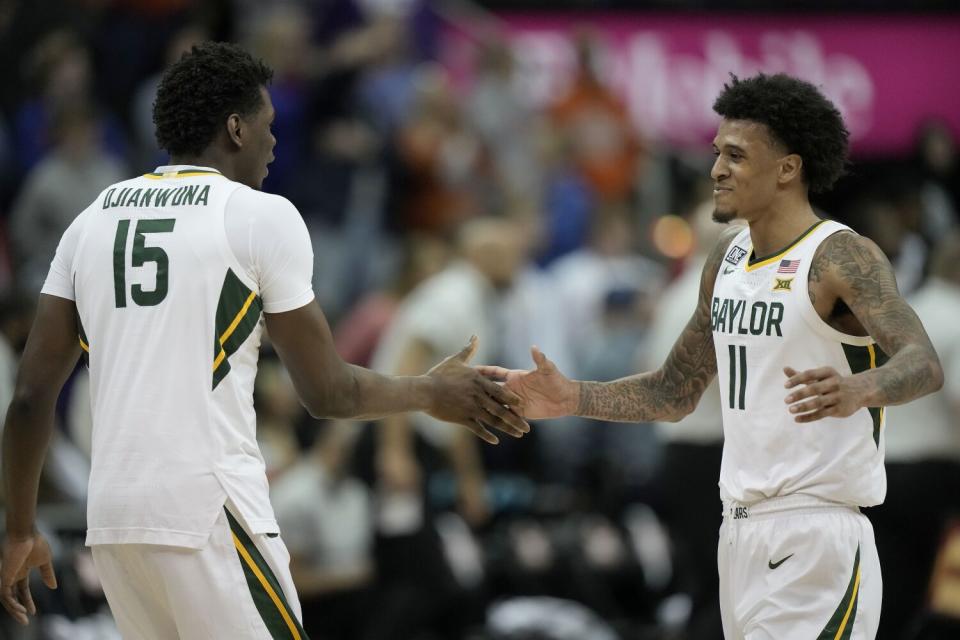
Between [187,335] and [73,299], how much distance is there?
489 mm

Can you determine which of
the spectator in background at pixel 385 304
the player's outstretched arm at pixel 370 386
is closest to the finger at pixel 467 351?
the player's outstretched arm at pixel 370 386

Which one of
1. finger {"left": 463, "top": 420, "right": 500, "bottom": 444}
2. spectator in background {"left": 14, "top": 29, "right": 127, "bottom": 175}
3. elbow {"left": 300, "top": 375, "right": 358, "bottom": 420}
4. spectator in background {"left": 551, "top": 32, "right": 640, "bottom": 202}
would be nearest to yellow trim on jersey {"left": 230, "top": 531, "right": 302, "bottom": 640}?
elbow {"left": 300, "top": 375, "right": 358, "bottom": 420}

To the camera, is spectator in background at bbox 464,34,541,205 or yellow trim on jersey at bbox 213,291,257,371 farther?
spectator in background at bbox 464,34,541,205

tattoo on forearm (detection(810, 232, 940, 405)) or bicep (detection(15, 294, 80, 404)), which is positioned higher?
tattoo on forearm (detection(810, 232, 940, 405))

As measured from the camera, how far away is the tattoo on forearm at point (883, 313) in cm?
459

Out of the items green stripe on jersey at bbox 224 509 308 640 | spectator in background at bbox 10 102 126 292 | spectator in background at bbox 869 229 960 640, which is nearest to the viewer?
green stripe on jersey at bbox 224 509 308 640

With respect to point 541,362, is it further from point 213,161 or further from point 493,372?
A: point 213,161

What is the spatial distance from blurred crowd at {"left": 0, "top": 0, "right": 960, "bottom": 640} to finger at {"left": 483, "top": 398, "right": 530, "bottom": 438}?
3374 millimetres

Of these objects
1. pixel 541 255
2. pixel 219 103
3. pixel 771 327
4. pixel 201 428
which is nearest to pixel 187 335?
pixel 201 428

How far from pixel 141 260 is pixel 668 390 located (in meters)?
2.11

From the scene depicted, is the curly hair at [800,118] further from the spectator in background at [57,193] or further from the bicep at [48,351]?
the spectator in background at [57,193]

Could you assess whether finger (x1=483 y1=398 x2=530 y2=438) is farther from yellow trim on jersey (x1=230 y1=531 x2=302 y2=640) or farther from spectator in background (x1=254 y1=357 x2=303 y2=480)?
spectator in background (x1=254 y1=357 x2=303 y2=480)

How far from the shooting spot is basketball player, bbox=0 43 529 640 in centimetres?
447

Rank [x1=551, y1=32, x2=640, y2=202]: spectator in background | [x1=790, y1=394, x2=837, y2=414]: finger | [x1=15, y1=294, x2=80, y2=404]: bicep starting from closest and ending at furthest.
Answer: [x1=790, y1=394, x2=837, y2=414]: finger → [x1=15, y1=294, x2=80, y2=404]: bicep → [x1=551, y1=32, x2=640, y2=202]: spectator in background
